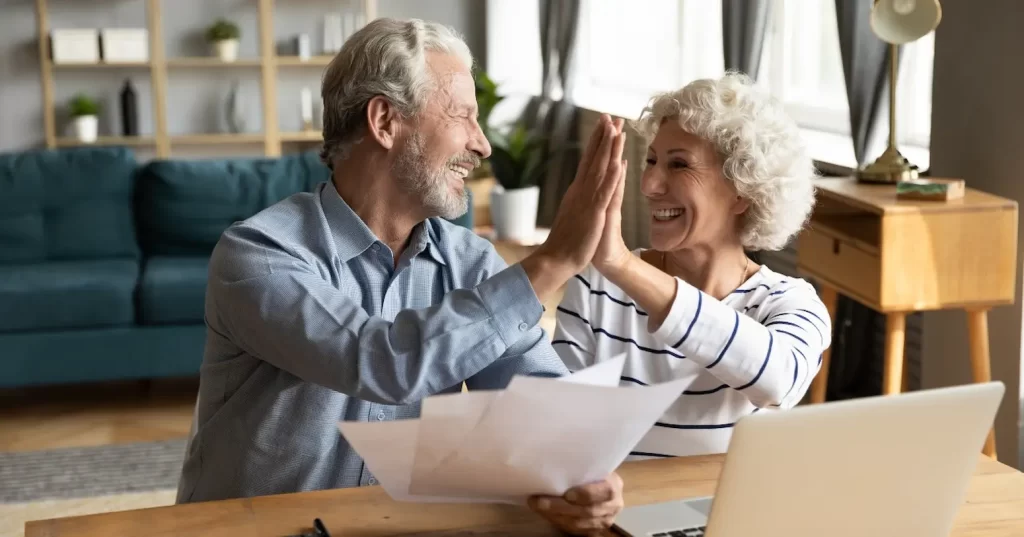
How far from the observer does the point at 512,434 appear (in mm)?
1120

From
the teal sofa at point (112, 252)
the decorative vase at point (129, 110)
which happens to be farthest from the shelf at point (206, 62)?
the teal sofa at point (112, 252)

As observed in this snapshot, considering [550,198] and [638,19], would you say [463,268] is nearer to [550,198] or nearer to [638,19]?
[638,19]

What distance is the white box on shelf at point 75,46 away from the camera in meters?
7.16

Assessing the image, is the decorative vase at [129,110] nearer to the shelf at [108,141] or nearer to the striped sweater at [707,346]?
the shelf at [108,141]

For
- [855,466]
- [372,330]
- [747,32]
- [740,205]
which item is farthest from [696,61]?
[855,466]

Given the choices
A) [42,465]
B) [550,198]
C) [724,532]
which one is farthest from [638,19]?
[724,532]

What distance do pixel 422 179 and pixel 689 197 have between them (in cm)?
56

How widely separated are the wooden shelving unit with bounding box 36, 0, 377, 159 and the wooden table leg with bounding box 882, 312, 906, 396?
491 cm

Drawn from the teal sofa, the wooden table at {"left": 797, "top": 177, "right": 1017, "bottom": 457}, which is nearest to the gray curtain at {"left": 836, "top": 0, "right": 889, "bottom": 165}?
the wooden table at {"left": 797, "top": 177, "right": 1017, "bottom": 457}

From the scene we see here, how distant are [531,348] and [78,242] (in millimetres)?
3492

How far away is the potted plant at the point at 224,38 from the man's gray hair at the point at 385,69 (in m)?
5.88

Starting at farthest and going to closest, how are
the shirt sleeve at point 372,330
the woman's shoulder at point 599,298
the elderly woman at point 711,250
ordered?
the woman's shoulder at point 599,298, the elderly woman at point 711,250, the shirt sleeve at point 372,330

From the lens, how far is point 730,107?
206 centimetres

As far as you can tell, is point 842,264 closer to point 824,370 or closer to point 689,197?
point 824,370
